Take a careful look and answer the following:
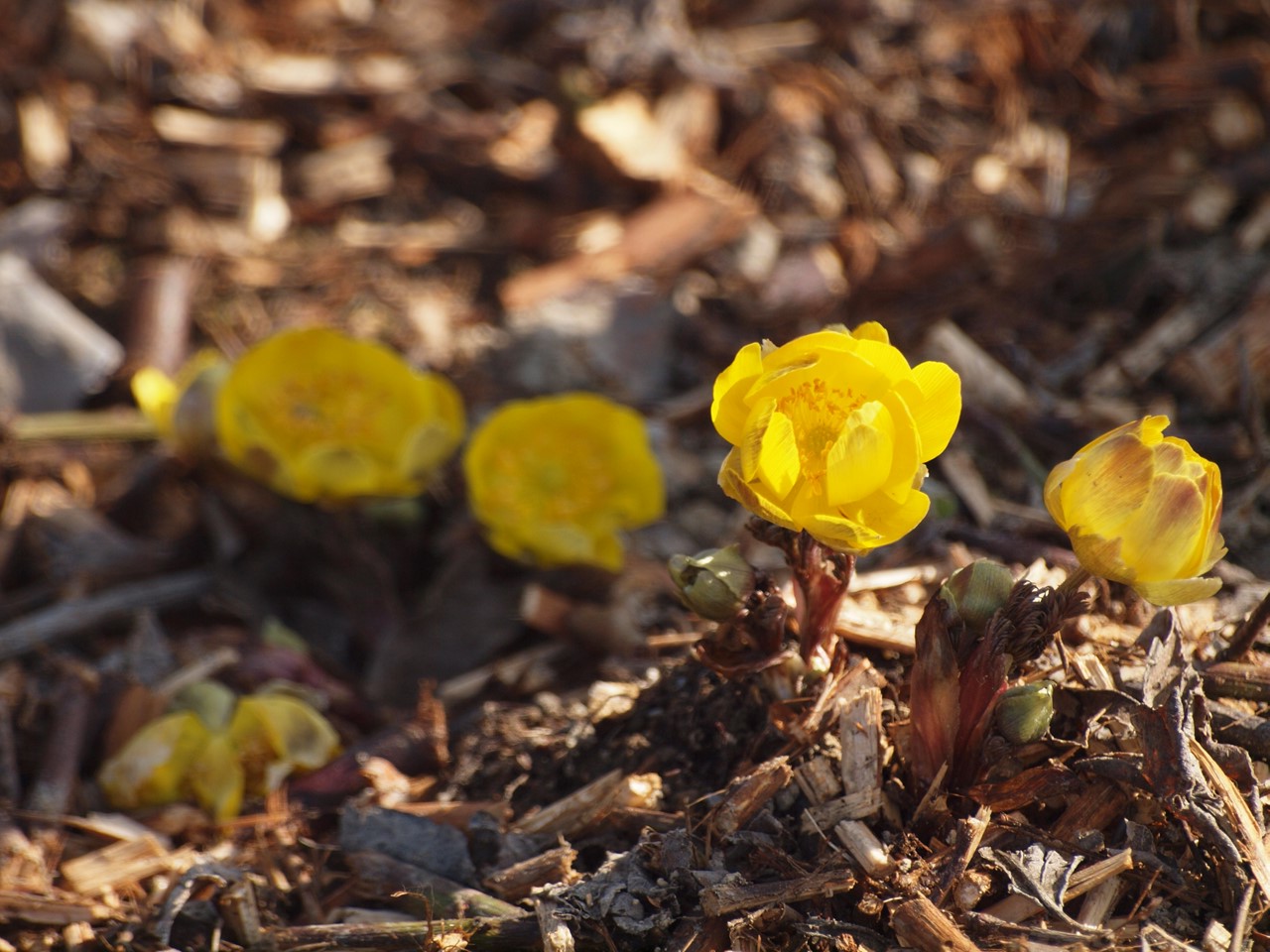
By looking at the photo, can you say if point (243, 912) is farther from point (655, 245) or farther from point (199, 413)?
point (655, 245)

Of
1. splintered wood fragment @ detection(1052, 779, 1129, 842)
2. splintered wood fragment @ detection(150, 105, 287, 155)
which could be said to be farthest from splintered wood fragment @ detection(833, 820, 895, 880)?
splintered wood fragment @ detection(150, 105, 287, 155)

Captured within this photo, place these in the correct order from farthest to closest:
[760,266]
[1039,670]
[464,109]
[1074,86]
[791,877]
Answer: [464,109], [1074,86], [760,266], [1039,670], [791,877]

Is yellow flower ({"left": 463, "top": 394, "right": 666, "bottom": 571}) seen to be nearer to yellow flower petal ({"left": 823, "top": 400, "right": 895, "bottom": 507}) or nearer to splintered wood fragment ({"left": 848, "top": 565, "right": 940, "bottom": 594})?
splintered wood fragment ({"left": 848, "top": 565, "right": 940, "bottom": 594})

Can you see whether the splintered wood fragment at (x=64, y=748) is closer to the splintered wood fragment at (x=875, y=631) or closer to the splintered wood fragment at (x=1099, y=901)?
the splintered wood fragment at (x=875, y=631)

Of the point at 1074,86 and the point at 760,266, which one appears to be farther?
the point at 1074,86

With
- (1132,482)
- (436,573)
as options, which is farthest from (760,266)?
(1132,482)

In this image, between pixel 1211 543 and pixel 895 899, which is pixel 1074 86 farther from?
pixel 895 899

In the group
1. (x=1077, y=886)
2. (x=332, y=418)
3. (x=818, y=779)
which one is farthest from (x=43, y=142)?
(x=1077, y=886)
